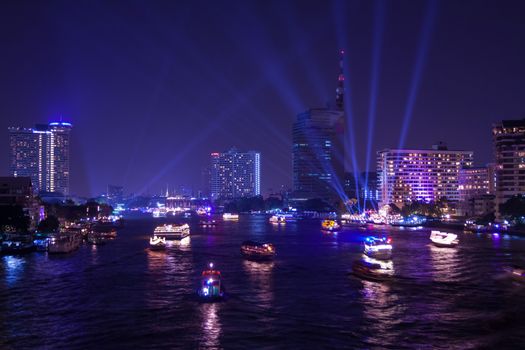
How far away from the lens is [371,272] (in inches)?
1272

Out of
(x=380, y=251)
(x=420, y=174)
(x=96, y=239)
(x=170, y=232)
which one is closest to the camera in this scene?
(x=380, y=251)

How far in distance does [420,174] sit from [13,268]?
125013 millimetres

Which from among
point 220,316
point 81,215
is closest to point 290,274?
point 220,316

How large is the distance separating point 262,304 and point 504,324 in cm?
972

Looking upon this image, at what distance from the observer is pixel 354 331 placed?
2053 centimetres

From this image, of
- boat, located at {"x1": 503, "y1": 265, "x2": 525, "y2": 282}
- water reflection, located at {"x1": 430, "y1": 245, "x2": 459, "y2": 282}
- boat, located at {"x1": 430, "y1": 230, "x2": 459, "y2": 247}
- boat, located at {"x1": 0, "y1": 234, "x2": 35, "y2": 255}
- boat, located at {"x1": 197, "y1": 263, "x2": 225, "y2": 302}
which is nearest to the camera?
boat, located at {"x1": 197, "y1": 263, "x2": 225, "y2": 302}

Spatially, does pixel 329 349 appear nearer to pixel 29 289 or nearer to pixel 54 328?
pixel 54 328

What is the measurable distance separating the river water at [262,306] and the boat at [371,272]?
68 centimetres

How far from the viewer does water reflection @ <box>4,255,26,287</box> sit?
32.1 metres

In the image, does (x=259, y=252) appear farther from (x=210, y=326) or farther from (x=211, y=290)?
(x=210, y=326)

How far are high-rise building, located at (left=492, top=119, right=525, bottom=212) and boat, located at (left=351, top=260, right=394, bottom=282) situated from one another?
68087 mm

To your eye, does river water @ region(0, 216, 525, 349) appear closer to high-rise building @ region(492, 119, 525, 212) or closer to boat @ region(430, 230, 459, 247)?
boat @ region(430, 230, 459, 247)

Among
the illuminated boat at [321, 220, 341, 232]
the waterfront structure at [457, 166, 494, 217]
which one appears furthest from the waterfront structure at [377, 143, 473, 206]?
the illuminated boat at [321, 220, 341, 232]

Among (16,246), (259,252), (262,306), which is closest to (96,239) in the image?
(16,246)
